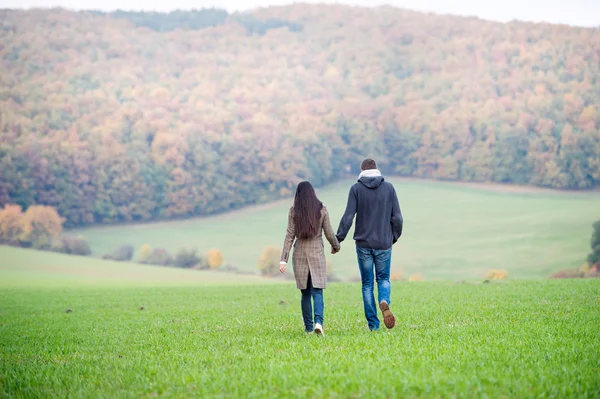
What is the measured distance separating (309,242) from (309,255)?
8.6 inches

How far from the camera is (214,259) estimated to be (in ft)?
289

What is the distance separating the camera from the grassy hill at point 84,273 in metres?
56.8

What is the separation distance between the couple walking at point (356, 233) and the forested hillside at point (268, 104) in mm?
83837

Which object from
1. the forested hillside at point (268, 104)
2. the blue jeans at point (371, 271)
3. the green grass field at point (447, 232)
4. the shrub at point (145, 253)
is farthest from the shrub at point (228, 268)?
the blue jeans at point (371, 271)

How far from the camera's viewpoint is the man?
40.8 ft

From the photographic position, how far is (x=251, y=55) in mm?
147625

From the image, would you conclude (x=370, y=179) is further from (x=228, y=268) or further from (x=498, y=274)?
(x=498, y=274)

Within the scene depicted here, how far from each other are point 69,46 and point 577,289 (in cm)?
12699

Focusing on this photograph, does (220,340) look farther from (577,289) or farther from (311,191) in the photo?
(577,289)

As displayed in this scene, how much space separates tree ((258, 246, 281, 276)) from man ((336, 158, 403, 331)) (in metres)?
67.9

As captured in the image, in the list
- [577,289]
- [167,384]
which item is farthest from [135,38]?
[167,384]

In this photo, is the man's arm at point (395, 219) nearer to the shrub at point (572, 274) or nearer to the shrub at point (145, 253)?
the shrub at point (572, 274)

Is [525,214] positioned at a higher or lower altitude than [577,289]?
lower

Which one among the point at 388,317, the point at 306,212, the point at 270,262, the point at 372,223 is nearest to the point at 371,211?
the point at 372,223
